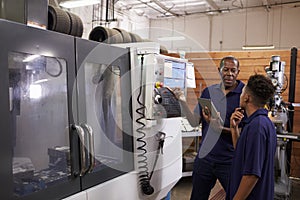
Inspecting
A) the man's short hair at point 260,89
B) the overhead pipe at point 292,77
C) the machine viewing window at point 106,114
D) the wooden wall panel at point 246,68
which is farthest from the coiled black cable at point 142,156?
the overhead pipe at point 292,77

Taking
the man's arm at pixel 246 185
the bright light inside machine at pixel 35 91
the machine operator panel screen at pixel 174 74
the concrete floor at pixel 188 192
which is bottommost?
the concrete floor at pixel 188 192

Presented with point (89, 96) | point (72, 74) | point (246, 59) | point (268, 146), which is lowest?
point (268, 146)

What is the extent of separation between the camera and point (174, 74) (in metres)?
2.61

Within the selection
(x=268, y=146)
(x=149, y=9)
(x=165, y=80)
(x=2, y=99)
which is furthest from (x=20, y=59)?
(x=149, y=9)

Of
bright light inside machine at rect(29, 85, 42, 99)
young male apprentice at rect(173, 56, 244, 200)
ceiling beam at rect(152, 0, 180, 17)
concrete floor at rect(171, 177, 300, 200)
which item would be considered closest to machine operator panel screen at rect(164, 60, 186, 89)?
young male apprentice at rect(173, 56, 244, 200)

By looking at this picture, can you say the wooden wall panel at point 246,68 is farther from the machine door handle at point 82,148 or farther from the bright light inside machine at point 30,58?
the bright light inside machine at point 30,58

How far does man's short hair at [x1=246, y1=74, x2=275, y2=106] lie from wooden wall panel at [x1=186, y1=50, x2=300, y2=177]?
11.5 ft

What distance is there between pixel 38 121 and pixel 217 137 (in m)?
1.56

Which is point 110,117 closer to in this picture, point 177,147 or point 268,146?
point 177,147

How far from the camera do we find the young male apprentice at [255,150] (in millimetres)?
1706

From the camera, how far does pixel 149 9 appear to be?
7.87 meters

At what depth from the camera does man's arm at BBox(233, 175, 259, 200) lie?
1708 millimetres

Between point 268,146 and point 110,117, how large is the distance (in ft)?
3.57

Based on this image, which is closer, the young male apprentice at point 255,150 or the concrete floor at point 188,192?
the young male apprentice at point 255,150
